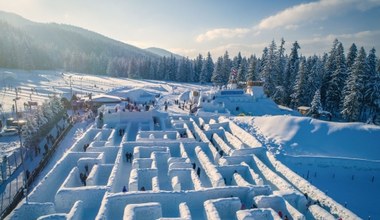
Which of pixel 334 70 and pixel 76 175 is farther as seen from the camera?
pixel 334 70

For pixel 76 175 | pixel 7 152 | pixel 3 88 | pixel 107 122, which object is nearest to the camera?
pixel 76 175

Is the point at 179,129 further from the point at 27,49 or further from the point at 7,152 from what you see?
the point at 27,49

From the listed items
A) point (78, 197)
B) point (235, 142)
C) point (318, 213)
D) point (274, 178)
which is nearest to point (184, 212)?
point (78, 197)

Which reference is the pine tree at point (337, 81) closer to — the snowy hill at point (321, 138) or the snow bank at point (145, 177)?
the snowy hill at point (321, 138)

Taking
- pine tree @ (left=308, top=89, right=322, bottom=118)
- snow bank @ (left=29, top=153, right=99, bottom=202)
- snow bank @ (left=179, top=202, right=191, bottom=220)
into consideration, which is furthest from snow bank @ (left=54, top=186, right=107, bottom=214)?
pine tree @ (left=308, top=89, right=322, bottom=118)

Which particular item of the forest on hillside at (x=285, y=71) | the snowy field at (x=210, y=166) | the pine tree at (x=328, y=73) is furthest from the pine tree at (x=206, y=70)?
the snowy field at (x=210, y=166)

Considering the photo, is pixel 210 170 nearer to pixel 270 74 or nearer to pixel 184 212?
pixel 184 212

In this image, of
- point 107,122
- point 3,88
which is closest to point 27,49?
point 3,88
